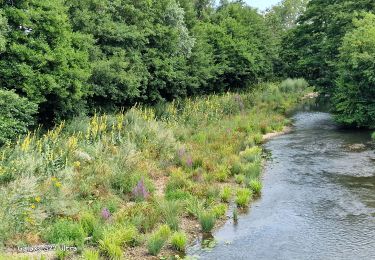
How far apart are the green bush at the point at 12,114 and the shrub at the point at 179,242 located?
5.89 m

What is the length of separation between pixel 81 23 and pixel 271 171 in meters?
10.6

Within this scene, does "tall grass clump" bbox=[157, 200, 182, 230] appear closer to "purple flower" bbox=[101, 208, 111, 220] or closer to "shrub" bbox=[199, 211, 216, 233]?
"shrub" bbox=[199, 211, 216, 233]

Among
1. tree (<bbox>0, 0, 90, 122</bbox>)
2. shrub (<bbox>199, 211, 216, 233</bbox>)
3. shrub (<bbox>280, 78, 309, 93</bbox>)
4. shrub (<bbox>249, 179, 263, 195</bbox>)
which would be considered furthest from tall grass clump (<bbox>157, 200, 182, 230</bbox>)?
shrub (<bbox>280, 78, 309, 93</bbox>)

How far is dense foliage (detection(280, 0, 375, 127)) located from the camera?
2125cm

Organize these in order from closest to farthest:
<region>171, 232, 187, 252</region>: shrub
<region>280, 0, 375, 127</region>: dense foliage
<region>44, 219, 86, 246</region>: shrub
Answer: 1. <region>44, 219, 86, 246</region>: shrub
2. <region>171, 232, 187, 252</region>: shrub
3. <region>280, 0, 375, 127</region>: dense foliage

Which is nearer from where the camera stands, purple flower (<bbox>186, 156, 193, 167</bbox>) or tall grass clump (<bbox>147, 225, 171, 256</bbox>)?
tall grass clump (<bbox>147, 225, 171, 256</bbox>)

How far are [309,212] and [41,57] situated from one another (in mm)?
9887

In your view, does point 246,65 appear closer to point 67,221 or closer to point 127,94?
point 127,94

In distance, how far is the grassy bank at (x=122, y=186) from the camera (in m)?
9.02

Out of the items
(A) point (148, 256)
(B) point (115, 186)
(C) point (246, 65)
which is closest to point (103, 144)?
(B) point (115, 186)

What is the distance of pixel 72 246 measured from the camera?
880 cm

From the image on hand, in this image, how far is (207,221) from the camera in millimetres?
A: 10305

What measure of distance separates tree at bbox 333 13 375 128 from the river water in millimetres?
3528

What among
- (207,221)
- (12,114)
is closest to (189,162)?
(207,221)
